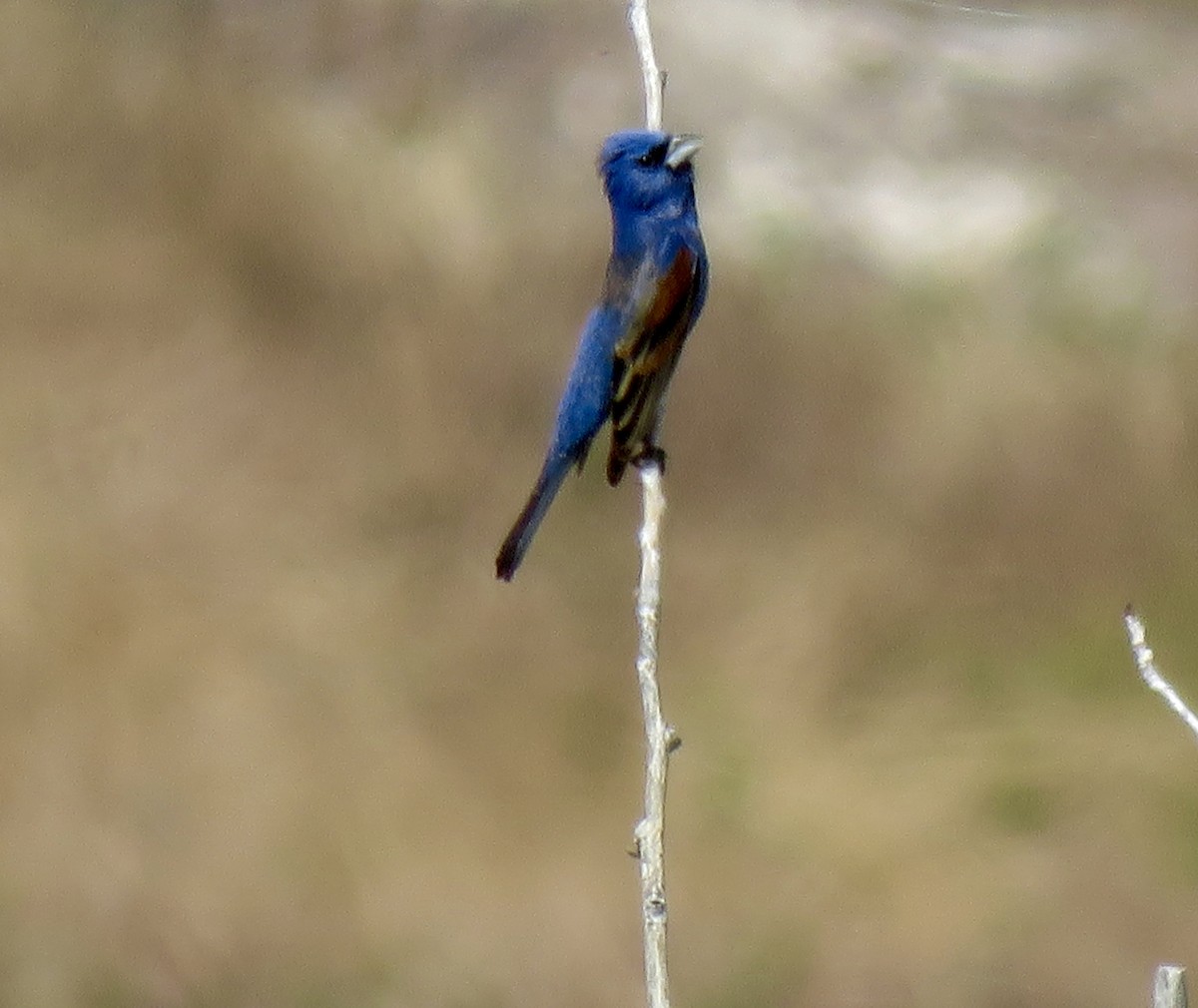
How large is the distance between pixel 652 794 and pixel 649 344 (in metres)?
2.00

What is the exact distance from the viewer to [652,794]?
103 inches

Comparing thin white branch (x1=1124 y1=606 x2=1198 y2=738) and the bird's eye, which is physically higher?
the bird's eye

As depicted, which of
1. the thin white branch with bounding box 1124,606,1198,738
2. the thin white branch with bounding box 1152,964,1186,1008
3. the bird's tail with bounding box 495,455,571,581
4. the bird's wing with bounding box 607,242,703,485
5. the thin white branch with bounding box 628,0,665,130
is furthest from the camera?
the bird's wing with bounding box 607,242,703,485

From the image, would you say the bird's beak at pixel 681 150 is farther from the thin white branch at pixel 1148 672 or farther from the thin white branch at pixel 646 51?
the thin white branch at pixel 1148 672

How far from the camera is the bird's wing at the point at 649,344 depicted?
14.5 ft

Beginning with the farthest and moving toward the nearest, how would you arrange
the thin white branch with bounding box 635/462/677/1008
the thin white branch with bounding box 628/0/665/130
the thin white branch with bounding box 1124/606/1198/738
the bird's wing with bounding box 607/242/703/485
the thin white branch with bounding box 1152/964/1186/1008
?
the bird's wing with bounding box 607/242/703/485 < the thin white branch with bounding box 628/0/665/130 < the thin white branch with bounding box 635/462/677/1008 < the thin white branch with bounding box 1124/606/1198/738 < the thin white branch with bounding box 1152/964/1186/1008

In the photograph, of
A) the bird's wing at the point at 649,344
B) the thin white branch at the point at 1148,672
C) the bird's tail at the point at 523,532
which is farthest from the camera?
the bird's wing at the point at 649,344

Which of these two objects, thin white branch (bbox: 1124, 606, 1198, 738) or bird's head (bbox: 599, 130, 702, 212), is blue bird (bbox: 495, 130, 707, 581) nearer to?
bird's head (bbox: 599, 130, 702, 212)

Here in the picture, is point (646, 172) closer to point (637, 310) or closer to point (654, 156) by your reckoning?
point (654, 156)

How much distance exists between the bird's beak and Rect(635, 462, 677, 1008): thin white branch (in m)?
1.56

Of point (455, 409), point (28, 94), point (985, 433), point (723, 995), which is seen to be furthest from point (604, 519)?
point (28, 94)

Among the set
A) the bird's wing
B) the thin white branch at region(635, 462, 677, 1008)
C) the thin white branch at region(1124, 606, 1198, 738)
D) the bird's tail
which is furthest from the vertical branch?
the bird's wing

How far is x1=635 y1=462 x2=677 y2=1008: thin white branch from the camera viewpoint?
96.8 inches

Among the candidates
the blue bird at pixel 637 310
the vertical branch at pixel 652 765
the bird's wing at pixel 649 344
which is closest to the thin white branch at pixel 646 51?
the vertical branch at pixel 652 765
